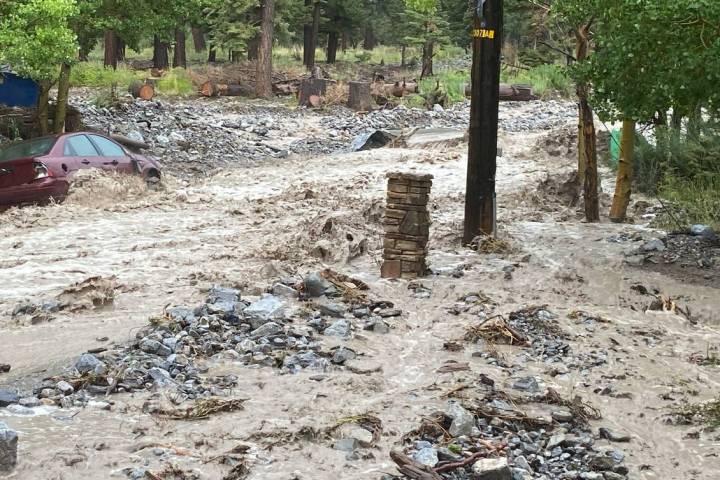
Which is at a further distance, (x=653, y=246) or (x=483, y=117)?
(x=483, y=117)

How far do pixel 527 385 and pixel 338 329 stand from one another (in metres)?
1.95

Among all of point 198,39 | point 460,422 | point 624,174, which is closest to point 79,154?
point 624,174

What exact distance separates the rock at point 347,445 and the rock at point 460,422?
1.99 feet

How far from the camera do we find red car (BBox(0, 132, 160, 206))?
14.8 m

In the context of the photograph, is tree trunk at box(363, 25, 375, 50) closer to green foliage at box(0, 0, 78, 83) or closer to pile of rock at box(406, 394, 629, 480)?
green foliage at box(0, 0, 78, 83)

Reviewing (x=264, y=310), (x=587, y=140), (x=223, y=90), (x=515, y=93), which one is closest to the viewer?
(x=264, y=310)

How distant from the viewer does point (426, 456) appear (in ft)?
17.8

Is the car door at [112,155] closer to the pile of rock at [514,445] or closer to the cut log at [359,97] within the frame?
the pile of rock at [514,445]

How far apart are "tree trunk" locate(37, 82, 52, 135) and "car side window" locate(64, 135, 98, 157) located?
469cm

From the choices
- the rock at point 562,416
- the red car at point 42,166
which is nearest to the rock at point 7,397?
the rock at point 562,416

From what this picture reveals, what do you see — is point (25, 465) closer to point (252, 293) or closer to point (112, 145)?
point (252, 293)

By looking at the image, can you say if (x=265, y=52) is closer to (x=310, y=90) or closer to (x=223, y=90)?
(x=223, y=90)

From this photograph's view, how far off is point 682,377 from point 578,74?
13.6 feet

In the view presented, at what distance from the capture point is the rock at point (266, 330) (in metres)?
7.78
